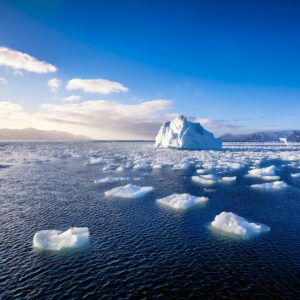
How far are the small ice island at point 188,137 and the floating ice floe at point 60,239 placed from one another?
12021 cm

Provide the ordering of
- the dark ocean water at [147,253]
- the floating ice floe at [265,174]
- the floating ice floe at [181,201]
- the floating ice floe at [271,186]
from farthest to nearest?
the floating ice floe at [265,174], the floating ice floe at [271,186], the floating ice floe at [181,201], the dark ocean water at [147,253]

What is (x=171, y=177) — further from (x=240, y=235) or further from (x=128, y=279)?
(x=128, y=279)

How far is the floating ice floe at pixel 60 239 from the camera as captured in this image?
21567 mm

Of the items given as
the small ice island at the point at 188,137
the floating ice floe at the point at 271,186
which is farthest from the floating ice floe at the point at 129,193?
the small ice island at the point at 188,137

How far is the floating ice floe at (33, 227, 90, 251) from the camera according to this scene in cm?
2157

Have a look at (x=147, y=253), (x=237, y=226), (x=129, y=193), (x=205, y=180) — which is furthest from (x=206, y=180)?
(x=147, y=253)

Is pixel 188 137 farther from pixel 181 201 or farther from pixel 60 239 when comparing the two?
pixel 60 239

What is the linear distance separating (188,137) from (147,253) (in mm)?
122582

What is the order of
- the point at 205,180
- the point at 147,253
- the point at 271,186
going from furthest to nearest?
the point at 205,180, the point at 271,186, the point at 147,253

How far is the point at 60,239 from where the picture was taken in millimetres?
22234

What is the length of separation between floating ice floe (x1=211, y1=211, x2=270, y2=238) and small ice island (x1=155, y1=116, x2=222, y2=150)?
11340 centimetres

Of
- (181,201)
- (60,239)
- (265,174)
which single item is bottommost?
(60,239)

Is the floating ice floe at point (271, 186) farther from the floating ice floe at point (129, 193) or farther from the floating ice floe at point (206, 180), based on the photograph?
the floating ice floe at point (129, 193)

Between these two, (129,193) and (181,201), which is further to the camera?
(129,193)
